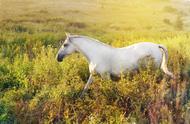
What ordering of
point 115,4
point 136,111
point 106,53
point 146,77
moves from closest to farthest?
point 136,111, point 146,77, point 106,53, point 115,4

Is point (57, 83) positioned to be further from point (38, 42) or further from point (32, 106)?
point (38, 42)

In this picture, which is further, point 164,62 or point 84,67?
point 84,67

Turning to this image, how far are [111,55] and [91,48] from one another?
235 mm

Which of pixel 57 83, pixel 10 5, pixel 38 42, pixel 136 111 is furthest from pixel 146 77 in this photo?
pixel 10 5

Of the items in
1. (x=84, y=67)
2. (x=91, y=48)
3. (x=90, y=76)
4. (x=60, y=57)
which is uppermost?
(x=91, y=48)

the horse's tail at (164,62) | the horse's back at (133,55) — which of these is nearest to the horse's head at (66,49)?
the horse's back at (133,55)

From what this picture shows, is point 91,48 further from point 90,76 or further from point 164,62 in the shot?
point 164,62

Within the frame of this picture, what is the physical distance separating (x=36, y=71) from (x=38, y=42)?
1.99 metres

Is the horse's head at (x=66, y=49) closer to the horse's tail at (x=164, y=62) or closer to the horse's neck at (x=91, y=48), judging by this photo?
the horse's neck at (x=91, y=48)

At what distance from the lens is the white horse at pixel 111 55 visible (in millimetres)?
7449

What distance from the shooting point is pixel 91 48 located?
754 centimetres

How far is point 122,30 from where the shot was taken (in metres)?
10.3

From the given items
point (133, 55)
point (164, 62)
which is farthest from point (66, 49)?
point (164, 62)

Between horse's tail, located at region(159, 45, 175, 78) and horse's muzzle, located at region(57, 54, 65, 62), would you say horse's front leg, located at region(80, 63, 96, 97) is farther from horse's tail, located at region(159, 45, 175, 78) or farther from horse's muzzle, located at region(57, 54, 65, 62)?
horse's tail, located at region(159, 45, 175, 78)
